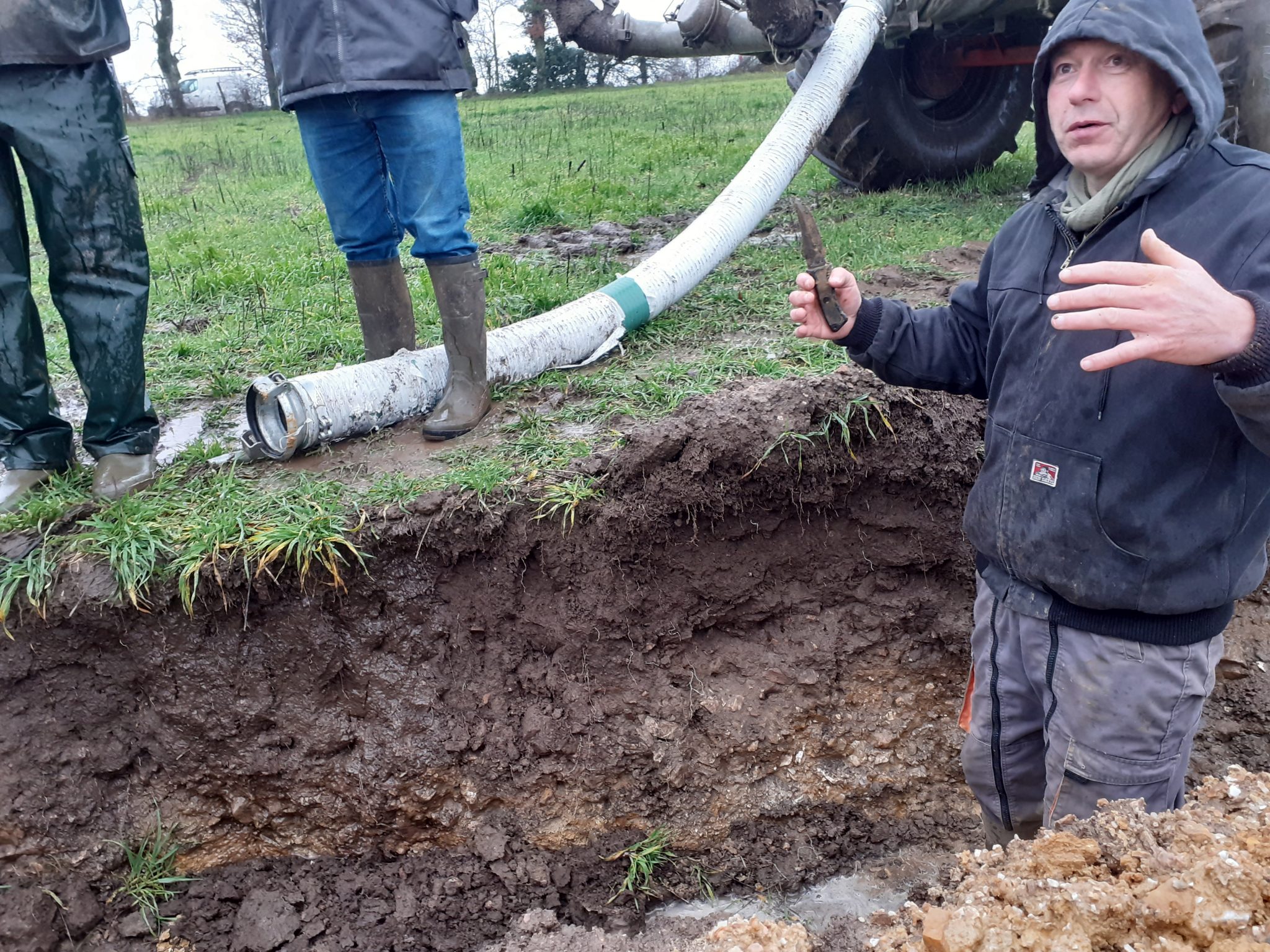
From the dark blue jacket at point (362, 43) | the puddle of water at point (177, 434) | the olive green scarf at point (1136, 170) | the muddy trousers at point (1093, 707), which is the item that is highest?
the dark blue jacket at point (362, 43)

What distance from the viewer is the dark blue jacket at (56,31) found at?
232cm

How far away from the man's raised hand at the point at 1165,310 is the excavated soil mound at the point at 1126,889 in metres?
0.65

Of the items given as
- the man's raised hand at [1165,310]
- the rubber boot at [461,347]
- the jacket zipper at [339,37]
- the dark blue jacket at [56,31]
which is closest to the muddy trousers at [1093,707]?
the man's raised hand at [1165,310]

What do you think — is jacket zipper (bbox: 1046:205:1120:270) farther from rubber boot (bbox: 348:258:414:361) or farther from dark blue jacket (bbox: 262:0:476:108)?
rubber boot (bbox: 348:258:414:361)

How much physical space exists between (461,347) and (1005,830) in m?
2.19

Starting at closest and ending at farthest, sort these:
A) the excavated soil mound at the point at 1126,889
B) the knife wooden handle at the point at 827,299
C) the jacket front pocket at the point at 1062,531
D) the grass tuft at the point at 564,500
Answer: the excavated soil mound at the point at 1126,889 → the jacket front pocket at the point at 1062,531 → the knife wooden handle at the point at 827,299 → the grass tuft at the point at 564,500

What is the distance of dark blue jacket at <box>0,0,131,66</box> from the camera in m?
2.32

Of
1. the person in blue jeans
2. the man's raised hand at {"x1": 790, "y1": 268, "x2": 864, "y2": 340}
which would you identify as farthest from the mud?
the man's raised hand at {"x1": 790, "y1": 268, "x2": 864, "y2": 340}

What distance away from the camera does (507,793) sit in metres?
2.86

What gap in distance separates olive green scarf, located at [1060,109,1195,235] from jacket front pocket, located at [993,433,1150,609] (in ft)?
1.46

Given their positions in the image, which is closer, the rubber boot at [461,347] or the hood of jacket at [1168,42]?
the hood of jacket at [1168,42]

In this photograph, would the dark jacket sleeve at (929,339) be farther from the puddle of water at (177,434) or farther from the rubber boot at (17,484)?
the rubber boot at (17,484)

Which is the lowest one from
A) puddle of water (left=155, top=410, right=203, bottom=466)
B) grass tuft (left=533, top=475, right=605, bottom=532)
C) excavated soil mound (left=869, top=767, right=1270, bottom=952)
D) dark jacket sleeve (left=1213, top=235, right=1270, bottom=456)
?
grass tuft (left=533, top=475, right=605, bottom=532)

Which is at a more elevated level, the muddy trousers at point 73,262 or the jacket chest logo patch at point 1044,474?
the muddy trousers at point 73,262
